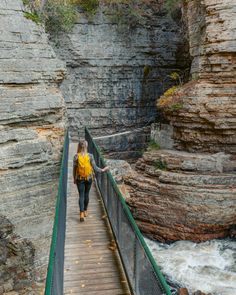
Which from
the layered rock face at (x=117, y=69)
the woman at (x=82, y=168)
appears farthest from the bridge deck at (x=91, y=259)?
the layered rock face at (x=117, y=69)

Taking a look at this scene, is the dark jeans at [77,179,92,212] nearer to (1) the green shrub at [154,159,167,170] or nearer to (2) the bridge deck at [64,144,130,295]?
(2) the bridge deck at [64,144,130,295]

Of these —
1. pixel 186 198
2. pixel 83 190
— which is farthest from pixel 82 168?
Answer: pixel 186 198

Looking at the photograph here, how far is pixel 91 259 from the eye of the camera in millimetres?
7133

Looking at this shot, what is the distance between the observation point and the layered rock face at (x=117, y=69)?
23828 mm

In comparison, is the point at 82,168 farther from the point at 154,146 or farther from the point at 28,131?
the point at 154,146

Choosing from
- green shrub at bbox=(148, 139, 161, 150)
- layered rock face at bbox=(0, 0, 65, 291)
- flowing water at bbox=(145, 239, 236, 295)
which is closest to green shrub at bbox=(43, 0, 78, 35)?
layered rock face at bbox=(0, 0, 65, 291)

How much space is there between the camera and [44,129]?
589 inches

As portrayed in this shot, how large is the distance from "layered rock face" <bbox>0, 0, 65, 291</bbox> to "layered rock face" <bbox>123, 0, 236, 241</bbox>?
4208 mm

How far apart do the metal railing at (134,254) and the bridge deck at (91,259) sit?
229mm

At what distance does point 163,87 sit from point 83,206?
18048 mm

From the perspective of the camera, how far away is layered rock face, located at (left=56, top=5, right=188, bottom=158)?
938 inches

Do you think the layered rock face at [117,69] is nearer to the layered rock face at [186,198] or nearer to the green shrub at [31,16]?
the green shrub at [31,16]

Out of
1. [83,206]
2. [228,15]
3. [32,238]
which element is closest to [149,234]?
[32,238]

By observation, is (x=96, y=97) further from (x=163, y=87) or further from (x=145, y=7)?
(x=145, y=7)
